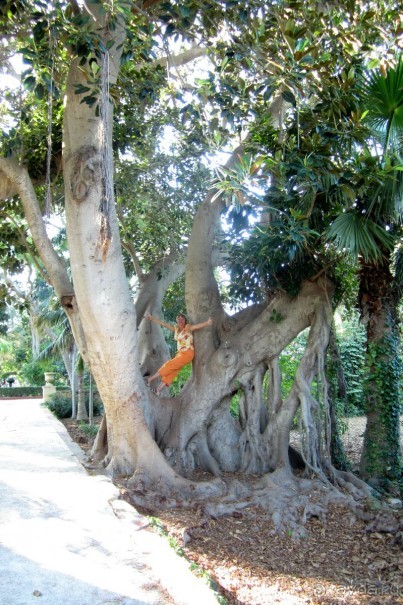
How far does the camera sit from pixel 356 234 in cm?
748

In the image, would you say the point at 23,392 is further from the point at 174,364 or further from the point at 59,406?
the point at 174,364

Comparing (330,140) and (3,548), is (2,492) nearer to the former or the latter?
(3,548)

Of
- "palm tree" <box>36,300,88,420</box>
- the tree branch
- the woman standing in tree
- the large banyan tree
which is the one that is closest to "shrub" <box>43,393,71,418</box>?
"palm tree" <box>36,300,88,420</box>

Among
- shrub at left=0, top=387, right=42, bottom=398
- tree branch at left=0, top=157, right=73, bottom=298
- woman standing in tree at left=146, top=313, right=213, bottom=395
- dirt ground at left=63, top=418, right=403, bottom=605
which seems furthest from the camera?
shrub at left=0, top=387, right=42, bottom=398

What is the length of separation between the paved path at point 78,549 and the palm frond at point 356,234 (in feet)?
13.7

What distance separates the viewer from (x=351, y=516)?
7.39 m

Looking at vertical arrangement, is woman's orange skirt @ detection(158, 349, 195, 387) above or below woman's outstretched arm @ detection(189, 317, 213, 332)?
below

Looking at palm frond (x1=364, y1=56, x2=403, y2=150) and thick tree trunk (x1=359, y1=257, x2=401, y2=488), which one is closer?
palm frond (x1=364, y1=56, x2=403, y2=150)

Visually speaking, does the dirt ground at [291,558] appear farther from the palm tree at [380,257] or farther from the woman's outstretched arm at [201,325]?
the woman's outstretched arm at [201,325]

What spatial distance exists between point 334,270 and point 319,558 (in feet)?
13.9

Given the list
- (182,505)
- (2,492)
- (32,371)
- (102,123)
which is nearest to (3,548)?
(2,492)

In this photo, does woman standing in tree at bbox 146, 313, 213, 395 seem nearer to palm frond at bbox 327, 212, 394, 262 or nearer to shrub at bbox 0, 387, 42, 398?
palm frond at bbox 327, 212, 394, 262

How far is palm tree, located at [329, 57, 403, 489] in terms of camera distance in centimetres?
732

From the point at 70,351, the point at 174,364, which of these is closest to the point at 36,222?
the point at 174,364
